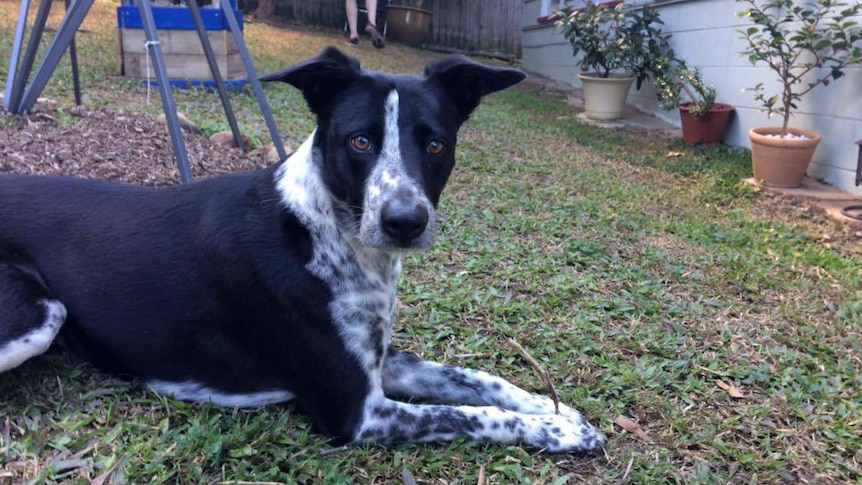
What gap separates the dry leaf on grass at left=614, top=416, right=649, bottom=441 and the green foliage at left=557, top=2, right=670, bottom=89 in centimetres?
664

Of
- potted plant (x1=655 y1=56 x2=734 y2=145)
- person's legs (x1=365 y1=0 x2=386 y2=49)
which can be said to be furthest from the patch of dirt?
person's legs (x1=365 y1=0 x2=386 y2=49)

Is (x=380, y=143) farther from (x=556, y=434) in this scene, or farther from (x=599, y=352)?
(x=599, y=352)

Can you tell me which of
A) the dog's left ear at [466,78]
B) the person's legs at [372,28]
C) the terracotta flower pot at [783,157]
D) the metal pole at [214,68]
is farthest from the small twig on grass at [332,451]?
the person's legs at [372,28]

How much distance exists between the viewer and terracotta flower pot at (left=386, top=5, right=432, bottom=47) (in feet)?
51.6

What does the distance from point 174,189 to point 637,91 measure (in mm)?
8264

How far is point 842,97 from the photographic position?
5.62 metres

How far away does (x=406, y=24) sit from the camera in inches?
623

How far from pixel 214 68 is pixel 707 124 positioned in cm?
495

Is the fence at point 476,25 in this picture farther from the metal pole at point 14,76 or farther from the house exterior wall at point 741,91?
the metal pole at point 14,76

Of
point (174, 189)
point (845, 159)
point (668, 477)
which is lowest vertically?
point (668, 477)

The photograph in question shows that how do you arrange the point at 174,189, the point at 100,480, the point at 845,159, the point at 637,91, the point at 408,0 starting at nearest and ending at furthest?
the point at 100,480
the point at 174,189
the point at 845,159
the point at 637,91
the point at 408,0

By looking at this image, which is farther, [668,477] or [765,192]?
[765,192]

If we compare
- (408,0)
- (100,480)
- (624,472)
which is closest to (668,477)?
(624,472)

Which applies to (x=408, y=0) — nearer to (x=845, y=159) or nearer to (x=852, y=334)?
(x=845, y=159)
